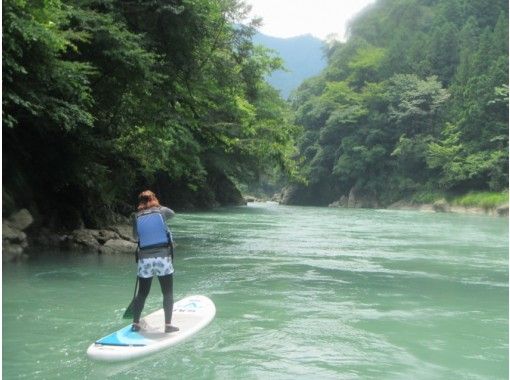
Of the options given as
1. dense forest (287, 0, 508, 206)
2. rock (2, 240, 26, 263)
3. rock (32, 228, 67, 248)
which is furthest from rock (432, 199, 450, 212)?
rock (2, 240, 26, 263)

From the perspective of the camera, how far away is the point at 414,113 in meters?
50.3

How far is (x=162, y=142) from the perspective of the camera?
14.3 m

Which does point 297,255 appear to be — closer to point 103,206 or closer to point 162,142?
point 162,142

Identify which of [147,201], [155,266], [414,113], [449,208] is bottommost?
[449,208]

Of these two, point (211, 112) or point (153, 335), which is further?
point (211, 112)

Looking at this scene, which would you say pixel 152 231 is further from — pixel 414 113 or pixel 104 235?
A: pixel 414 113

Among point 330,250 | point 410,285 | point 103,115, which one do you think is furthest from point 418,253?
point 103,115

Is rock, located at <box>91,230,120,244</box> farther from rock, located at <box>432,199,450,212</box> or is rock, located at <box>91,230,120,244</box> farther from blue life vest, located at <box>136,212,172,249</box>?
rock, located at <box>432,199,450,212</box>

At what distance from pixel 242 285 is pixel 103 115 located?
5.50 m

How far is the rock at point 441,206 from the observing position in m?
44.4

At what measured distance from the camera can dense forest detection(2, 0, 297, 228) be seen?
866cm

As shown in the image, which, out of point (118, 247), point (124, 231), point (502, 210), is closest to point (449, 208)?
point (502, 210)

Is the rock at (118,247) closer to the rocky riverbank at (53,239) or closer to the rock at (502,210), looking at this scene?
the rocky riverbank at (53,239)

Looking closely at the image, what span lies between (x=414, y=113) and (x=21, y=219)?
1686 inches
